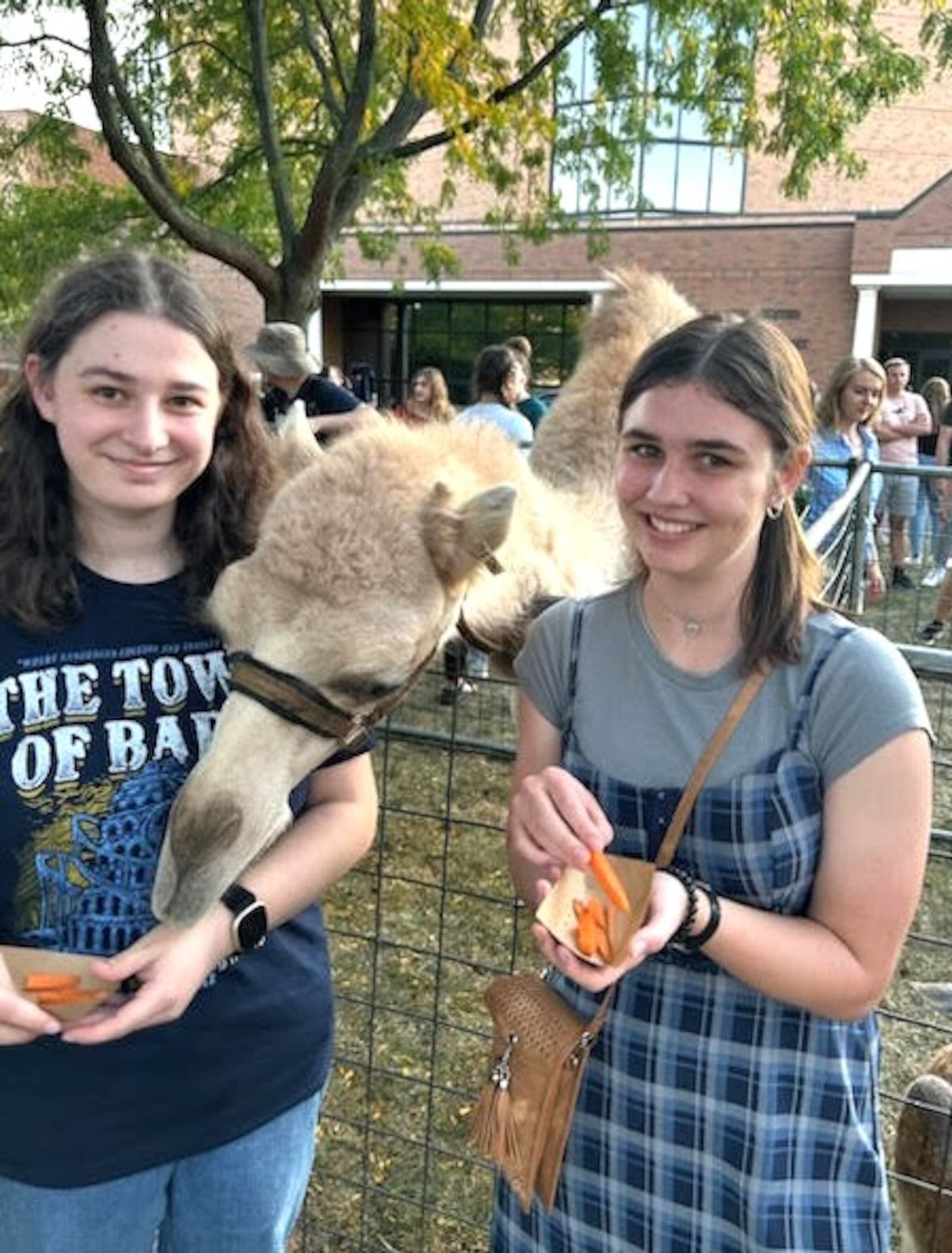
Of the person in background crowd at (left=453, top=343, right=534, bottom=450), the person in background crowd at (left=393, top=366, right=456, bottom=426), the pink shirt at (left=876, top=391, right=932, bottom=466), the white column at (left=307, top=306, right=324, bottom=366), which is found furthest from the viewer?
the white column at (left=307, top=306, right=324, bottom=366)

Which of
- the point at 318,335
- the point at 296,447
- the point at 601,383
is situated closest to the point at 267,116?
the point at 601,383

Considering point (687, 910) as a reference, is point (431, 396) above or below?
above

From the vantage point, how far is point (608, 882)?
1.56 meters

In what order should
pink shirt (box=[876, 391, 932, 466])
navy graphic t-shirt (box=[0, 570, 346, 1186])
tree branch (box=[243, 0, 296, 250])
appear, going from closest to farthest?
1. navy graphic t-shirt (box=[0, 570, 346, 1186])
2. tree branch (box=[243, 0, 296, 250])
3. pink shirt (box=[876, 391, 932, 466])

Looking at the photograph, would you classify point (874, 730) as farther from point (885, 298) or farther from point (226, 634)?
point (885, 298)

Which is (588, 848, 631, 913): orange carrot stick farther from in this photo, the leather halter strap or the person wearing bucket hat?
the person wearing bucket hat

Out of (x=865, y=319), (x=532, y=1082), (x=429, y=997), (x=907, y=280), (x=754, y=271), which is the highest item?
(x=754, y=271)

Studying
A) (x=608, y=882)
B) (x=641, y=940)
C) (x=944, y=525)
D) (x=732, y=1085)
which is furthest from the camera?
(x=944, y=525)

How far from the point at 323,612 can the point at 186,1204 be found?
3.59 feet

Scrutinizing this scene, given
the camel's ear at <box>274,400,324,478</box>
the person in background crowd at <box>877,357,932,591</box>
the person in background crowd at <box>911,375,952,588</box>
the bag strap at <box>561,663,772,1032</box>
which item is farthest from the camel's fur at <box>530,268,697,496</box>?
the person in background crowd at <box>877,357,932,591</box>

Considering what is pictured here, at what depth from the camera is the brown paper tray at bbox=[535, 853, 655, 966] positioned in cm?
150

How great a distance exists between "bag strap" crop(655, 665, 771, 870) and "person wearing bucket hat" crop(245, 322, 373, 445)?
3.54m

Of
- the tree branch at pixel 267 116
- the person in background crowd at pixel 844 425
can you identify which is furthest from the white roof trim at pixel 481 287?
the person in background crowd at pixel 844 425

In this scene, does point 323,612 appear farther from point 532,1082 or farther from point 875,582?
point 875,582
